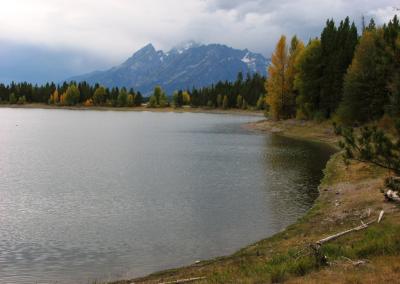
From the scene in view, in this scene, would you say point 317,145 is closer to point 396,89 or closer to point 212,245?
point 396,89

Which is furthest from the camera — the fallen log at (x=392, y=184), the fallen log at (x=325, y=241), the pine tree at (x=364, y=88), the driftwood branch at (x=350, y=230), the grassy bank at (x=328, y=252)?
the pine tree at (x=364, y=88)

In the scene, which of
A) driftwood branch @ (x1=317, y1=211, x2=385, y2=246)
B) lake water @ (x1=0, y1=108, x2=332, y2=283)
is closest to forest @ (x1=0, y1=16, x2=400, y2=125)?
lake water @ (x1=0, y1=108, x2=332, y2=283)

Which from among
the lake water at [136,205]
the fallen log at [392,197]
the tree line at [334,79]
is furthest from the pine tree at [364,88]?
the fallen log at [392,197]

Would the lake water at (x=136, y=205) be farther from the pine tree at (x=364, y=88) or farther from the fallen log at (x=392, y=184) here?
the pine tree at (x=364, y=88)

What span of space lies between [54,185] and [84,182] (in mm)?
2762

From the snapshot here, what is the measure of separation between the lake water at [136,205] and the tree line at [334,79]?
14343 millimetres

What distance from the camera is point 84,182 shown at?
1674 inches

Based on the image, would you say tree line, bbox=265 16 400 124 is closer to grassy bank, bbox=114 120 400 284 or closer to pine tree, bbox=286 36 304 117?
pine tree, bbox=286 36 304 117

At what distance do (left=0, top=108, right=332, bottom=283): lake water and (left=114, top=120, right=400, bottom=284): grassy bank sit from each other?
2044 mm

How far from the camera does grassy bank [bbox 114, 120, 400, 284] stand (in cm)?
1428

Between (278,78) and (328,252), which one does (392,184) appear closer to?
(328,252)

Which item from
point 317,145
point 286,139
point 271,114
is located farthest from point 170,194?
point 271,114

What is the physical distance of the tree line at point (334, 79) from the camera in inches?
2899

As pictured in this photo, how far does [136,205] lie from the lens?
3362 centimetres
